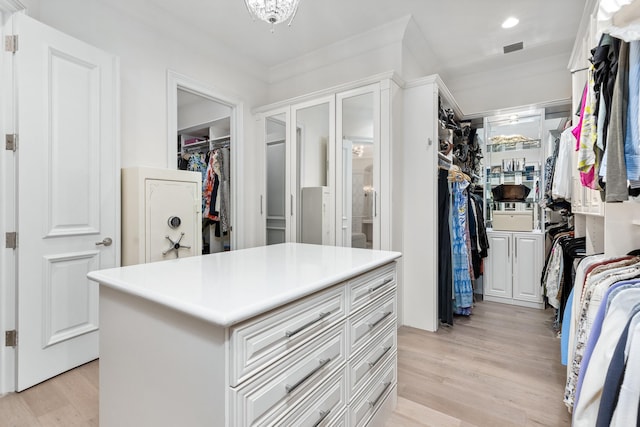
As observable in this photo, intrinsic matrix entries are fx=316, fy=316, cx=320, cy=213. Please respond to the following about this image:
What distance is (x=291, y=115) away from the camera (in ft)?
11.5


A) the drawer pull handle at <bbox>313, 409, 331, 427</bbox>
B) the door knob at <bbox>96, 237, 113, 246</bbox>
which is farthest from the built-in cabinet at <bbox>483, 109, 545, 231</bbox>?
the door knob at <bbox>96, 237, 113, 246</bbox>

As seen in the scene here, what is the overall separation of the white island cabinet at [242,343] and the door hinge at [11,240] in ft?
3.79

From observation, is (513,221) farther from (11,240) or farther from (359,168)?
(11,240)

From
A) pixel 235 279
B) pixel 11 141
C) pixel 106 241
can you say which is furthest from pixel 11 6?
pixel 235 279

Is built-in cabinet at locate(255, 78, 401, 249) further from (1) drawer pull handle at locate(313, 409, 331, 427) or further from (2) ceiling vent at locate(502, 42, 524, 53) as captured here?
(1) drawer pull handle at locate(313, 409, 331, 427)

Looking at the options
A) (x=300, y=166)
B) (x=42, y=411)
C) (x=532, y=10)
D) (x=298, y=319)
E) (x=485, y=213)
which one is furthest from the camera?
(x=485, y=213)

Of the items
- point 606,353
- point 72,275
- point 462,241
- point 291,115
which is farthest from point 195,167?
point 606,353

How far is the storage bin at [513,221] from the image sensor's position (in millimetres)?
3629

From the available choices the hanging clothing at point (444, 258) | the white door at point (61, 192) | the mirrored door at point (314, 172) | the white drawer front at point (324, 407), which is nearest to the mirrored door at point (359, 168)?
the mirrored door at point (314, 172)

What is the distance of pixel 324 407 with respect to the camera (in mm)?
1244

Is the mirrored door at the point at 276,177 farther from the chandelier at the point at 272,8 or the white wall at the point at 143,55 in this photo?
the chandelier at the point at 272,8

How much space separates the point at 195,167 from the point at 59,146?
7.77 feet

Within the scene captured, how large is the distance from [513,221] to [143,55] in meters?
4.20

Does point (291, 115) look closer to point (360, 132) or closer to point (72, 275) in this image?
point (360, 132)
